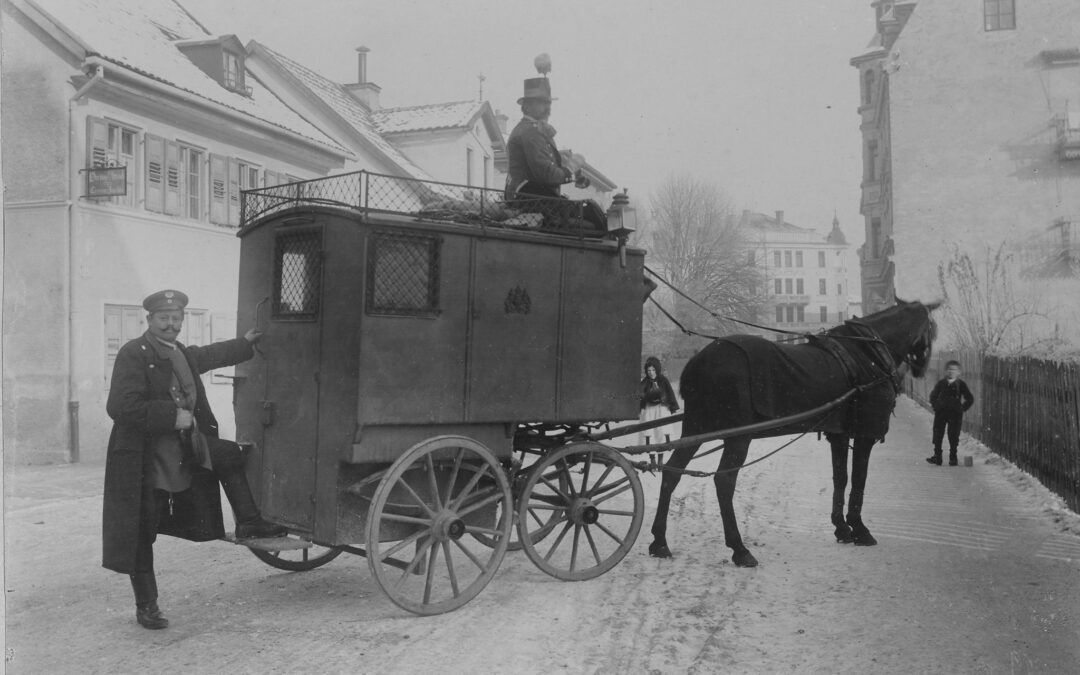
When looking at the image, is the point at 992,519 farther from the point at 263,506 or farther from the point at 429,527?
the point at 263,506

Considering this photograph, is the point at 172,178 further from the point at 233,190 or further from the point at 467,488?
the point at 467,488

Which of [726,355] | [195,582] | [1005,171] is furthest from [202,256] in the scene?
[1005,171]

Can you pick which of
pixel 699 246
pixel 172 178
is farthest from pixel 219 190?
pixel 699 246

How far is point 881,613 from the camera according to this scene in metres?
4.93

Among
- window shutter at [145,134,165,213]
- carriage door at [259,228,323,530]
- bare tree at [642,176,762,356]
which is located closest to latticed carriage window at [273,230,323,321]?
carriage door at [259,228,323,530]

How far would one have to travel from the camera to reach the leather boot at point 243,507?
5062 mm

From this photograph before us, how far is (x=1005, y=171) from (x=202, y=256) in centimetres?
1253

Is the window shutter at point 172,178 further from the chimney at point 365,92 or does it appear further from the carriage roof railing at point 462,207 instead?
the chimney at point 365,92

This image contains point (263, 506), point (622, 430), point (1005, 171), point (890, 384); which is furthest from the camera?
point (1005, 171)

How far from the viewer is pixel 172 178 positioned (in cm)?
1329

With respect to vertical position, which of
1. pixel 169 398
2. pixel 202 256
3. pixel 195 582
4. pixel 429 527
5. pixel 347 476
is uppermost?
pixel 202 256

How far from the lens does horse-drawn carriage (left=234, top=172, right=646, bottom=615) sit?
183 inches

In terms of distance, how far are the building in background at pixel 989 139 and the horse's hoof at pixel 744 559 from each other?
7.81 meters

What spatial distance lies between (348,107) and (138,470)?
Answer: 62.7 feet
